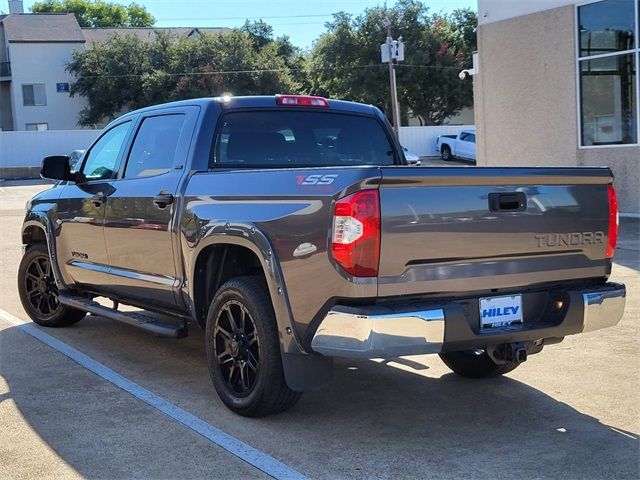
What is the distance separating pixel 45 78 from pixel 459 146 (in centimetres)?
2776

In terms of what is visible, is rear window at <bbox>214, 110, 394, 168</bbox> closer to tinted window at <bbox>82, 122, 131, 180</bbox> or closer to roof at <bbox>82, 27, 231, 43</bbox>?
tinted window at <bbox>82, 122, 131, 180</bbox>

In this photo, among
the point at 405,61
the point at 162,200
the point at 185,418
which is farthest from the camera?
the point at 405,61

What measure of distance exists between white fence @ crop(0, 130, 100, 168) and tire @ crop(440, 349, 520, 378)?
37.9 metres

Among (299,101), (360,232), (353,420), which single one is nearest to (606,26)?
(299,101)

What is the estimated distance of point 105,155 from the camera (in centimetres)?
655

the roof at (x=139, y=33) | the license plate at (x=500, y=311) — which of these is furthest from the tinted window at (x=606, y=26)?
the roof at (x=139, y=33)

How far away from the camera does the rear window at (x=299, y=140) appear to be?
5.43 metres

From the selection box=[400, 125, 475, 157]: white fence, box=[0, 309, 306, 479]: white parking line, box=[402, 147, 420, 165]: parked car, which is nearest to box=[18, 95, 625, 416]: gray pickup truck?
box=[0, 309, 306, 479]: white parking line

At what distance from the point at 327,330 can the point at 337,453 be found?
0.73 m

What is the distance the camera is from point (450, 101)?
48219 mm

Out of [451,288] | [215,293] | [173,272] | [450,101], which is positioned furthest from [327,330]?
[450,101]

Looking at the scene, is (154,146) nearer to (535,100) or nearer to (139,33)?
(535,100)

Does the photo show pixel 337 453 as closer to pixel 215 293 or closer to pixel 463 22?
pixel 215 293

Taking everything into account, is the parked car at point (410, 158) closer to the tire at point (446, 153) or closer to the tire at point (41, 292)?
the tire at point (41, 292)
